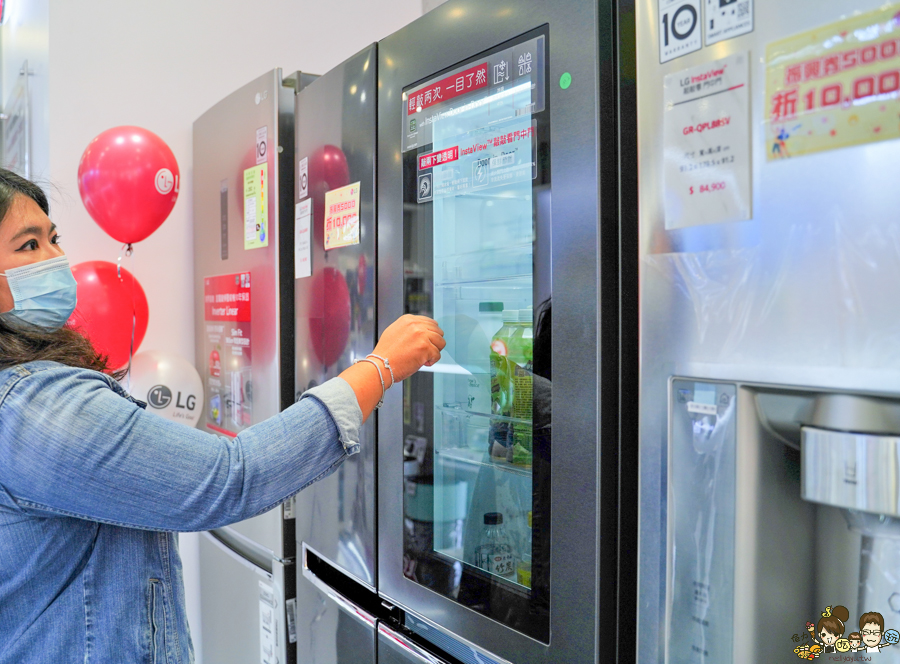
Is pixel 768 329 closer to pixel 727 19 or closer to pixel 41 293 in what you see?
pixel 727 19

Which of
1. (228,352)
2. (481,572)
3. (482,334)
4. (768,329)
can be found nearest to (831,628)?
(768,329)

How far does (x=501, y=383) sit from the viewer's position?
123 cm

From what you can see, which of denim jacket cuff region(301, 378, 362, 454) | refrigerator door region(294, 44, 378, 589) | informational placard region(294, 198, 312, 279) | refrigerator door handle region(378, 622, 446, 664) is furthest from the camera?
informational placard region(294, 198, 312, 279)

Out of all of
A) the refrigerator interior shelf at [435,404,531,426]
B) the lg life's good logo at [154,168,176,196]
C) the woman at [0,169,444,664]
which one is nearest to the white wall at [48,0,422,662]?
the lg life's good logo at [154,168,176,196]

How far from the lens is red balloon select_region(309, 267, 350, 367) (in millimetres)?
1686

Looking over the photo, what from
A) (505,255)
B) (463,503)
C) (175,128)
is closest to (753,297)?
(505,255)

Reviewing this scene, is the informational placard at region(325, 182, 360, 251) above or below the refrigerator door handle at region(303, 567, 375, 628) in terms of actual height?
above

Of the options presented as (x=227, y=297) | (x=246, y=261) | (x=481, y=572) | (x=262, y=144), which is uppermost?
(x=262, y=144)

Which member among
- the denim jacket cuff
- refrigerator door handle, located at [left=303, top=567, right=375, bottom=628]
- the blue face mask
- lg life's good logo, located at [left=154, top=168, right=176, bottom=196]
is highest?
lg life's good logo, located at [left=154, top=168, right=176, bottom=196]

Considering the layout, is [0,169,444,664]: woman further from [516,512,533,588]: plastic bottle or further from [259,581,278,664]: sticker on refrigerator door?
[259,581,278,664]: sticker on refrigerator door

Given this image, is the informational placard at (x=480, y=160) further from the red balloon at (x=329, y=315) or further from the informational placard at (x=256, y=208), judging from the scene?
the informational placard at (x=256, y=208)

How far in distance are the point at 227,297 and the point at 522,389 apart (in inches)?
60.6

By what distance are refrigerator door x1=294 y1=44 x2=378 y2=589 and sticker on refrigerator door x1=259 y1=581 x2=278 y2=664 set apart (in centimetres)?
32

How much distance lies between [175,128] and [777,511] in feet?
8.76
